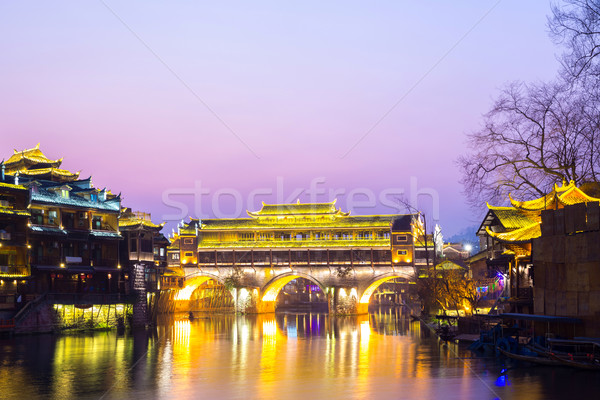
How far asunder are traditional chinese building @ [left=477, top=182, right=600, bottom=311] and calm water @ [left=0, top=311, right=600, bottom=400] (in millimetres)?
5501

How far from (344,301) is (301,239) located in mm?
9076

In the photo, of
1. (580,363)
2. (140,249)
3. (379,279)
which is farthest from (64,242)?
(580,363)

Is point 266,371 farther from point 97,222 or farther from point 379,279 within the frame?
point 379,279

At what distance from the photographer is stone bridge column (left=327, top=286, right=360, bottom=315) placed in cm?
7425

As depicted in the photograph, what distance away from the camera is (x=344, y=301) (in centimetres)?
7444

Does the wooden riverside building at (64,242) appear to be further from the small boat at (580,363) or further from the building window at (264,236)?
the small boat at (580,363)

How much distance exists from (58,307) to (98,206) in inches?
443

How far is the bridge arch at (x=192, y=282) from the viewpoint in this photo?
80500mm

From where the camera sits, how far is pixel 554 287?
27828 mm

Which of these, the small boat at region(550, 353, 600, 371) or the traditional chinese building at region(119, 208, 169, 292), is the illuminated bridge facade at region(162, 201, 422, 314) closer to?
the traditional chinese building at region(119, 208, 169, 292)

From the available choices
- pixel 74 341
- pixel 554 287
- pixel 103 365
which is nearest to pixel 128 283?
pixel 74 341

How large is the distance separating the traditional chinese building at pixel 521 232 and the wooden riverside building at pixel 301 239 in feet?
91.4

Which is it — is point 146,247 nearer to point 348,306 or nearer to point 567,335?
point 348,306

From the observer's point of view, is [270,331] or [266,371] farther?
[270,331]
